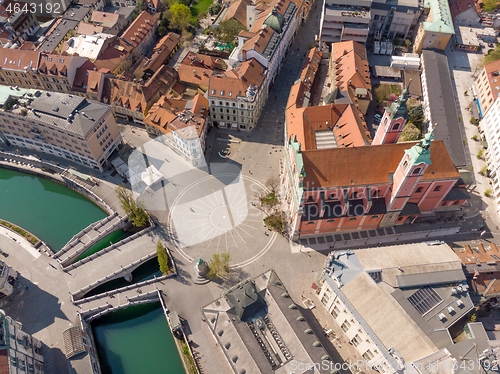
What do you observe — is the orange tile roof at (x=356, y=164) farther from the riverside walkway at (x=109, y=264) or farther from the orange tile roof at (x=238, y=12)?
the orange tile roof at (x=238, y=12)

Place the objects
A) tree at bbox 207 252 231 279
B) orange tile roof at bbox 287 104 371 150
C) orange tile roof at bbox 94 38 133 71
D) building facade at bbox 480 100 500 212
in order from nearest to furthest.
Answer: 1. tree at bbox 207 252 231 279
2. orange tile roof at bbox 287 104 371 150
3. building facade at bbox 480 100 500 212
4. orange tile roof at bbox 94 38 133 71

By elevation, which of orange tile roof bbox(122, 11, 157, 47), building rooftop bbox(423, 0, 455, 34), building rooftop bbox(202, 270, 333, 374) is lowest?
building rooftop bbox(202, 270, 333, 374)

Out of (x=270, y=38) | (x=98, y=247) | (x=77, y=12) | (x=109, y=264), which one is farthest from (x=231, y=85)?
(x=77, y=12)

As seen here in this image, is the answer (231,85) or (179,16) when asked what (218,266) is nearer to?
(231,85)

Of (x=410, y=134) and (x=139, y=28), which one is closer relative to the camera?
(x=410, y=134)

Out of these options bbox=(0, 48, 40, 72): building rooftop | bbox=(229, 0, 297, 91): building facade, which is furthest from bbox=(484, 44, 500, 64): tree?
bbox=(0, 48, 40, 72): building rooftop

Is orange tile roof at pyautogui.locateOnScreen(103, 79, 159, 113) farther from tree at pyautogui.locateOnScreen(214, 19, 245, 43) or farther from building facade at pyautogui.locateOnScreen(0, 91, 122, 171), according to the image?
tree at pyautogui.locateOnScreen(214, 19, 245, 43)
